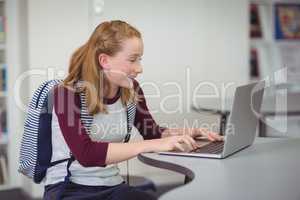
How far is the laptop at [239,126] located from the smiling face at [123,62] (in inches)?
12.2

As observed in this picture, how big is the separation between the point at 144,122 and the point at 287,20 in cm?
272

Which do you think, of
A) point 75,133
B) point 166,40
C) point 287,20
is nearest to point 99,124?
point 75,133

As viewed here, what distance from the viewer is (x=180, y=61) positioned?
3.64m

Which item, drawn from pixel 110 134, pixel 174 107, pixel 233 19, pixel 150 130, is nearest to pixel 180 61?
pixel 174 107

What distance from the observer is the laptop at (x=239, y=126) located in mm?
1596

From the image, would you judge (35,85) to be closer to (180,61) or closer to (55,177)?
(180,61)

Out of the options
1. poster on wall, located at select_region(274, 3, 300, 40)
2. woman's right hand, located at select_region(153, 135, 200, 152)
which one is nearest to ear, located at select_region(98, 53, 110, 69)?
woman's right hand, located at select_region(153, 135, 200, 152)

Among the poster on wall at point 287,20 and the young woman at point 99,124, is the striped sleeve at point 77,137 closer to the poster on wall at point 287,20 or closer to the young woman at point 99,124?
the young woman at point 99,124

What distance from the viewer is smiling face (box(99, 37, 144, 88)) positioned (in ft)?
5.39

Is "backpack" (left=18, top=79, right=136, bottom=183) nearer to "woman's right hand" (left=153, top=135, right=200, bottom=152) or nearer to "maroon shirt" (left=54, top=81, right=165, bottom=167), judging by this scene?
"maroon shirt" (left=54, top=81, right=165, bottom=167)

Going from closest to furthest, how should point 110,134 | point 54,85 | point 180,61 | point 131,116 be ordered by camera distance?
point 54,85
point 110,134
point 131,116
point 180,61

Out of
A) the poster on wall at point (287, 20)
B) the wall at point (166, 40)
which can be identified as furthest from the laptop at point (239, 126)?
the poster on wall at point (287, 20)

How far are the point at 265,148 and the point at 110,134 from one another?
0.60 meters

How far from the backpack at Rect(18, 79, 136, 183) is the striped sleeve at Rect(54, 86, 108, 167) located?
0.17 feet
